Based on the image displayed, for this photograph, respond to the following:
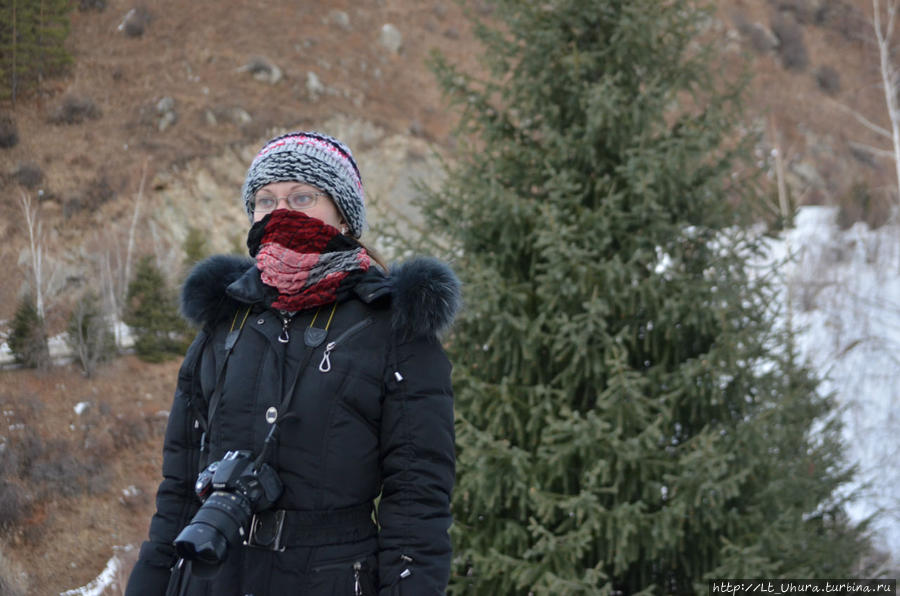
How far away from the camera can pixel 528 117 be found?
17.0ft

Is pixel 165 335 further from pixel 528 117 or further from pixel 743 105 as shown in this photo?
pixel 743 105

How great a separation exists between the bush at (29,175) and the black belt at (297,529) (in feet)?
9.84

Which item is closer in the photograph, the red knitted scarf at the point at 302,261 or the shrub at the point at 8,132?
the red knitted scarf at the point at 302,261

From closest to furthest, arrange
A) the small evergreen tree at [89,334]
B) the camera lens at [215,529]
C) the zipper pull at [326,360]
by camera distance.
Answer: the camera lens at [215,529], the zipper pull at [326,360], the small evergreen tree at [89,334]

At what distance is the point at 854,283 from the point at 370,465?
17.5m

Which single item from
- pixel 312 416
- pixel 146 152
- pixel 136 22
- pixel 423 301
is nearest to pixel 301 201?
pixel 423 301

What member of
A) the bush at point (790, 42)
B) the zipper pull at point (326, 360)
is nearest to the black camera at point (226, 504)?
the zipper pull at point (326, 360)

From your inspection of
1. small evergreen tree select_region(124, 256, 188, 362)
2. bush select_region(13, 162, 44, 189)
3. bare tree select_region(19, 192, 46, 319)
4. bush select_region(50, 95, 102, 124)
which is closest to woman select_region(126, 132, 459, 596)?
bare tree select_region(19, 192, 46, 319)

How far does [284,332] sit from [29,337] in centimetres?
251

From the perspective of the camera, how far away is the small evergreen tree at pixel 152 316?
Answer: 4430 millimetres

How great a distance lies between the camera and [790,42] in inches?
704

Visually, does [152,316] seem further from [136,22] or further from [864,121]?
[864,121]

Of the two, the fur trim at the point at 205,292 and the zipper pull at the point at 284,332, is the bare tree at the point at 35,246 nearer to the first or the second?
the fur trim at the point at 205,292

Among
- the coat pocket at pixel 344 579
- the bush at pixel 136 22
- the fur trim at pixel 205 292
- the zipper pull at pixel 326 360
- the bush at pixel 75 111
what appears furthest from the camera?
the bush at pixel 136 22
